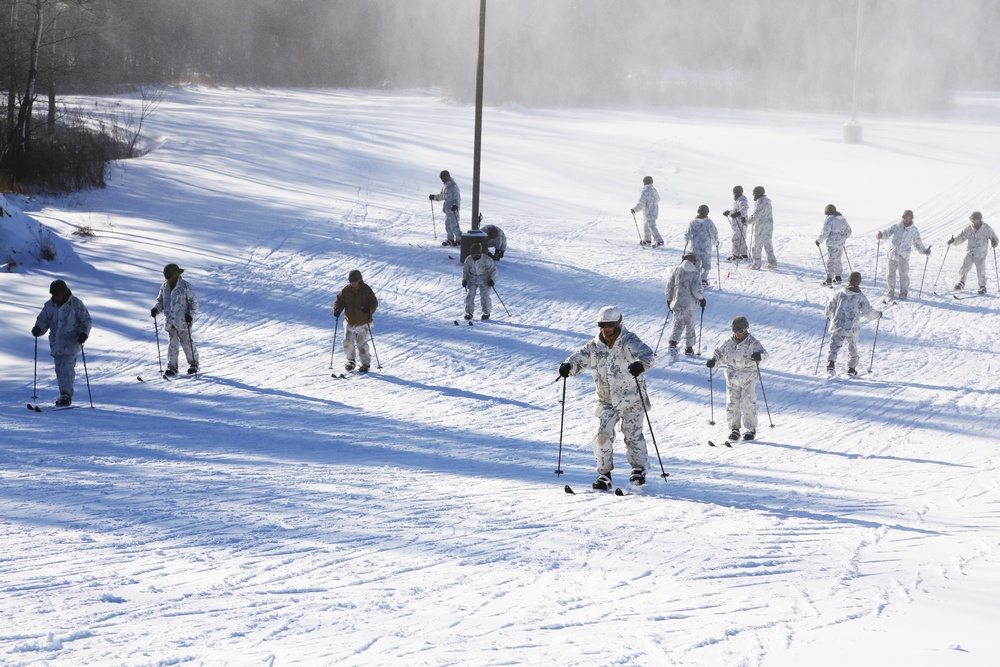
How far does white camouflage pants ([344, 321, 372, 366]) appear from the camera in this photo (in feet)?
Result: 43.2

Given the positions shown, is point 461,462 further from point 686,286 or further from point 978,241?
point 978,241

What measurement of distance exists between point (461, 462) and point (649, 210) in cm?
1101

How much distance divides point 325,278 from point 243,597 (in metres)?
12.5

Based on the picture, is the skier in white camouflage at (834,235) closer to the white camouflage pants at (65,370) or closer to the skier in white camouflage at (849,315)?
the skier in white camouflage at (849,315)

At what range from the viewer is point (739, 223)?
18.4 metres

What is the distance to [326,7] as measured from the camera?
203 ft

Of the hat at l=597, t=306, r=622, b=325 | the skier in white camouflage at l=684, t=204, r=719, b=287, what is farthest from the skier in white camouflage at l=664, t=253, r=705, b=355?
the hat at l=597, t=306, r=622, b=325

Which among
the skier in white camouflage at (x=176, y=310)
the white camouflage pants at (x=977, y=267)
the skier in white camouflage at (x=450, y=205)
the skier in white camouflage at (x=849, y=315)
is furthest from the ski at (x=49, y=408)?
the white camouflage pants at (x=977, y=267)

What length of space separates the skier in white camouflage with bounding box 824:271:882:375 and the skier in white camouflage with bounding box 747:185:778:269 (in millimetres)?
4902

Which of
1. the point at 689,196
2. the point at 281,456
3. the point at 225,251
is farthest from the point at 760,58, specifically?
the point at 281,456

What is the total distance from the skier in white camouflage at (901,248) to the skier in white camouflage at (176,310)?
11.1 meters

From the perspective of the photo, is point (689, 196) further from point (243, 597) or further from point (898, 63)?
point (898, 63)

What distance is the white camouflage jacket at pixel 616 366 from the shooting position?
8.18 meters

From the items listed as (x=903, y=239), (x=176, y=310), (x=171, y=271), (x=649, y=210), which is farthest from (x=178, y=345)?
(x=903, y=239)
